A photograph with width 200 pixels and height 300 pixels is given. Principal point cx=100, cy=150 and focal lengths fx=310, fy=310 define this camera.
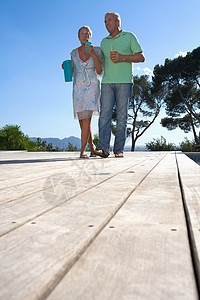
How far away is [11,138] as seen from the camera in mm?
9523

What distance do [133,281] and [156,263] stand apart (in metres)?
0.08

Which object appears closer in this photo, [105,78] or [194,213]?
[194,213]

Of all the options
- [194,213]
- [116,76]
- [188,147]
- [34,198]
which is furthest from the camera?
[188,147]

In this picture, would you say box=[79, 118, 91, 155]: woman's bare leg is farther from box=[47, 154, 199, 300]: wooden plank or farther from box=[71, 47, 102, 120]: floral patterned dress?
box=[47, 154, 199, 300]: wooden plank

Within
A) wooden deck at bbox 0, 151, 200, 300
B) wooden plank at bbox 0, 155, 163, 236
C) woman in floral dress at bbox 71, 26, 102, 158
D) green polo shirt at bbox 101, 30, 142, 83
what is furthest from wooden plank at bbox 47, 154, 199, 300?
green polo shirt at bbox 101, 30, 142, 83

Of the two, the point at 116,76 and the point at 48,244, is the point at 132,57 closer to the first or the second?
the point at 116,76

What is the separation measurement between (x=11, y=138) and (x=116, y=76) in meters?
6.29

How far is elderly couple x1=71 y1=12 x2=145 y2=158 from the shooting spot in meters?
3.89

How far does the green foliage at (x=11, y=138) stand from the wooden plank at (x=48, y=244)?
29.0 feet

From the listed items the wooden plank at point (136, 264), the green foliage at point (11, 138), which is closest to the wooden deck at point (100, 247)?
the wooden plank at point (136, 264)

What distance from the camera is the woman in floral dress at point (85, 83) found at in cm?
389

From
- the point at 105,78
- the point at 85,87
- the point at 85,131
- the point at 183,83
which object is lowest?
the point at 85,131

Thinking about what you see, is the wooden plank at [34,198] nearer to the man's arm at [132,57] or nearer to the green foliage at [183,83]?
the man's arm at [132,57]

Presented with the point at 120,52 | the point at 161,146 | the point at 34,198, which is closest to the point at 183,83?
the point at 161,146
